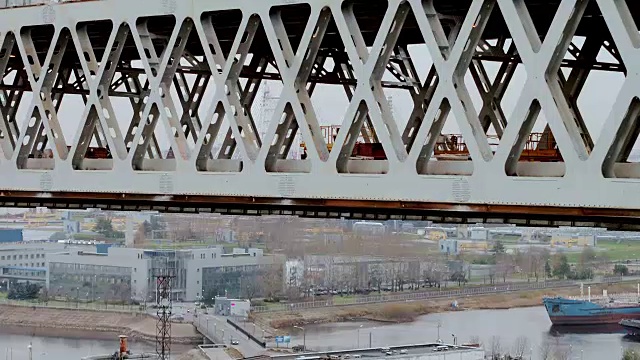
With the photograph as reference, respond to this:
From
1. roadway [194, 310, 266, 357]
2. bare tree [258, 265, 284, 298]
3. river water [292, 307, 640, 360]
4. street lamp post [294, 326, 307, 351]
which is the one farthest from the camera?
bare tree [258, 265, 284, 298]

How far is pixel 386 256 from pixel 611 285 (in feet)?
58.7

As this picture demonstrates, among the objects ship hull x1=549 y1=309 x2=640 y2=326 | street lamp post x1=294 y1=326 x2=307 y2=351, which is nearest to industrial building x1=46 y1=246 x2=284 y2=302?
street lamp post x1=294 y1=326 x2=307 y2=351

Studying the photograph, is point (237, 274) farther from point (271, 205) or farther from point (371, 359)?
point (271, 205)

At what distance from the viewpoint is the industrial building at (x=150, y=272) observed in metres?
90.3

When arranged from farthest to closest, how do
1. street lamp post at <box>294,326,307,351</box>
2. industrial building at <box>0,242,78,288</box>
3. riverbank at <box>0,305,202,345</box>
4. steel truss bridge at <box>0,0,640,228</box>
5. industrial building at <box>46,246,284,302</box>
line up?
industrial building at <box>0,242,78,288</box> < industrial building at <box>46,246,284,302</box> < riverbank at <box>0,305,202,345</box> < street lamp post at <box>294,326,307,351</box> < steel truss bridge at <box>0,0,640,228</box>

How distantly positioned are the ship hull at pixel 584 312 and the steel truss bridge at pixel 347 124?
63.1m

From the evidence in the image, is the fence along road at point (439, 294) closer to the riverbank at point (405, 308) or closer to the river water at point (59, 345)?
the riverbank at point (405, 308)

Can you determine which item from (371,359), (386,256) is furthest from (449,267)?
(371,359)

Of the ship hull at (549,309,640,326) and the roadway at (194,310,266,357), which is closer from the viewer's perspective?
the roadway at (194,310,266,357)

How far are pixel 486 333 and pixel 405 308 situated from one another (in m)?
10.7

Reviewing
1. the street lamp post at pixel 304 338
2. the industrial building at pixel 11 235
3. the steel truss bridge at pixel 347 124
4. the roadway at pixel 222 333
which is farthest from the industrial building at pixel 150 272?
the steel truss bridge at pixel 347 124

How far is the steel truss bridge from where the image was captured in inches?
379

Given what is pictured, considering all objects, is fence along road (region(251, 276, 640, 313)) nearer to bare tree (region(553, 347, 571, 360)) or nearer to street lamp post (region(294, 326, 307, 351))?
street lamp post (region(294, 326, 307, 351))

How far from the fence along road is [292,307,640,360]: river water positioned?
171 inches
